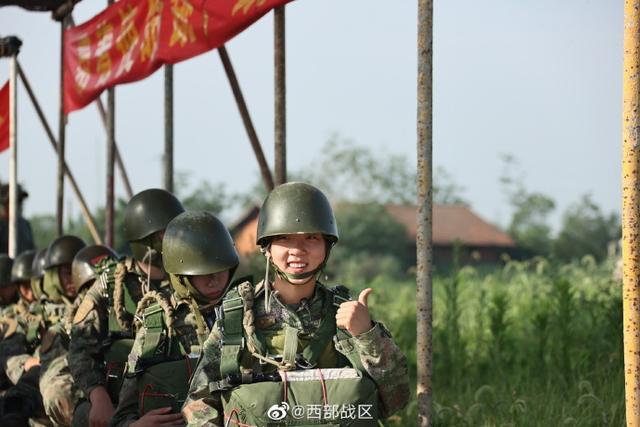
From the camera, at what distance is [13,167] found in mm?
13117

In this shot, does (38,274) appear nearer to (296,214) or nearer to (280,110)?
(280,110)

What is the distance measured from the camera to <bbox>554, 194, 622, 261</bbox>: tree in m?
53.9

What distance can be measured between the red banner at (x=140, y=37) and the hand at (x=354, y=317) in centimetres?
355

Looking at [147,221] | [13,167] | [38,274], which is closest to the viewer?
[147,221]

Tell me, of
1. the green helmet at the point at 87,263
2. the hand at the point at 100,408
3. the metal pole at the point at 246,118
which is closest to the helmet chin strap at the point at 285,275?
the hand at the point at 100,408

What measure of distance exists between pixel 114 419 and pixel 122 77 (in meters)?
6.09

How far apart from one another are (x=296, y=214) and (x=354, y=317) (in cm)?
54

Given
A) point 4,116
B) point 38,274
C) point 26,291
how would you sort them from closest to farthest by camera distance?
1. point 38,274
2. point 26,291
3. point 4,116

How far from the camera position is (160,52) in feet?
30.0

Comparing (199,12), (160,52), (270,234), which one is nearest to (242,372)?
(270,234)

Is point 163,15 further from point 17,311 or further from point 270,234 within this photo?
point 270,234

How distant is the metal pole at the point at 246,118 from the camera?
7789 millimetres

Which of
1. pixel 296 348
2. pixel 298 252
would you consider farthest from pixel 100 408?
pixel 298 252

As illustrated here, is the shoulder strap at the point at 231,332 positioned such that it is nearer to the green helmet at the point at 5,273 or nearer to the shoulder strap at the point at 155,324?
the shoulder strap at the point at 155,324
